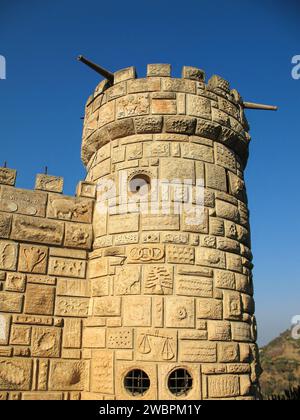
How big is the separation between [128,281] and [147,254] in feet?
1.61

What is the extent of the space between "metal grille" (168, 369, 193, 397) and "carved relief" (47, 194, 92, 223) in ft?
9.27

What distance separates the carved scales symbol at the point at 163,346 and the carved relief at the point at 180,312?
8.2 inches

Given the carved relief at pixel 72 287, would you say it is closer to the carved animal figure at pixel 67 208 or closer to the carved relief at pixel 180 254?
the carved animal figure at pixel 67 208

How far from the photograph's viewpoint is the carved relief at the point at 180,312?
5176 mm

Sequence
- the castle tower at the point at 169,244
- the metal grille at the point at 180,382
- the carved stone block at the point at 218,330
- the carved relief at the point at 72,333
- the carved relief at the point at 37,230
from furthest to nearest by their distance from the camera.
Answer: the carved relief at the point at 37,230 < the carved relief at the point at 72,333 < the carved stone block at the point at 218,330 < the castle tower at the point at 169,244 < the metal grille at the point at 180,382

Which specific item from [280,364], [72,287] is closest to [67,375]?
[72,287]

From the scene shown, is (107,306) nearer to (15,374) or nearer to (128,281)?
(128,281)

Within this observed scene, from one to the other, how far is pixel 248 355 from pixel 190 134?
3.65m

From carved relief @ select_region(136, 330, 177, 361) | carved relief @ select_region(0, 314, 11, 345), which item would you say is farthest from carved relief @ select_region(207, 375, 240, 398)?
carved relief @ select_region(0, 314, 11, 345)

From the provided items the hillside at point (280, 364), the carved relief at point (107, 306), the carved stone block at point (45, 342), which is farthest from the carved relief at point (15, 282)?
the hillside at point (280, 364)

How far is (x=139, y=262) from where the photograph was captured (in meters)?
5.50

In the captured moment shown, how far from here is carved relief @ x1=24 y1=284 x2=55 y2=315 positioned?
18.3ft
